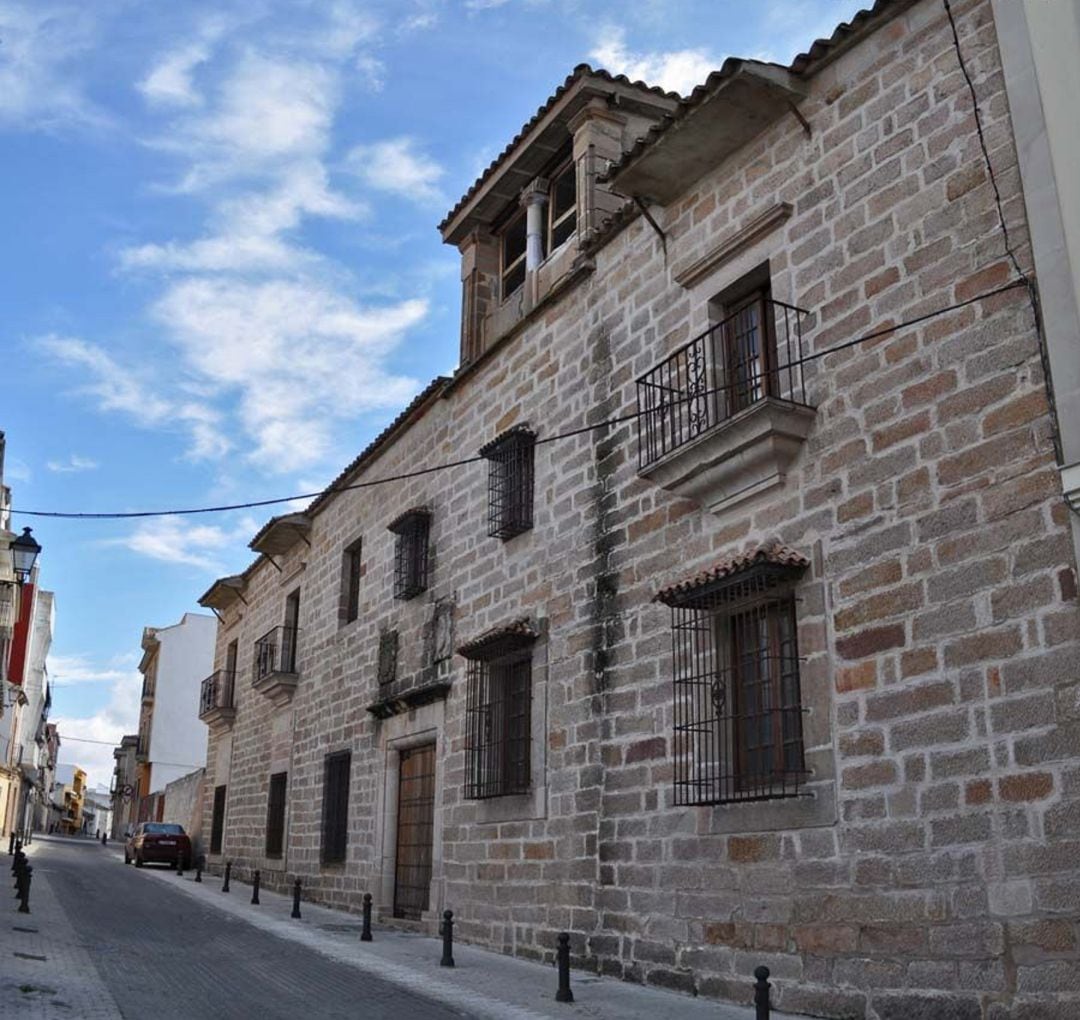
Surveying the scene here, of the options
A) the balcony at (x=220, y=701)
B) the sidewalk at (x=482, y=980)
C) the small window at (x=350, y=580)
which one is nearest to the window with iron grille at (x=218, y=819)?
the balcony at (x=220, y=701)

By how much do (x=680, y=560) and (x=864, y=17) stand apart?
3.98 metres

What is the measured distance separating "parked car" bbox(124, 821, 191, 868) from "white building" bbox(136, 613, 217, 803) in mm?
20441

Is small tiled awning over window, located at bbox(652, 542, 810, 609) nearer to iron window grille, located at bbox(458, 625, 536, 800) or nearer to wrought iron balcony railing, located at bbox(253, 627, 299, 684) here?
iron window grille, located at bbox(458, 625, 536, 800)

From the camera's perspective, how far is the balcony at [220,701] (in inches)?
893

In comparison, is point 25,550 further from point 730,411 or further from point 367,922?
point 730,411

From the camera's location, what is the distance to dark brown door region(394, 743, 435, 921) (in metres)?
12.7

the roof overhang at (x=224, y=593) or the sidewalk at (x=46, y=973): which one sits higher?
the roof overhang at (x=224, y=593)

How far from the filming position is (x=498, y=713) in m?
11.3

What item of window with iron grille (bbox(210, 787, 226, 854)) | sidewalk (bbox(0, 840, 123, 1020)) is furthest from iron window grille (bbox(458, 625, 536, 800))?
window with iron grille (bbox(210, 787, 226, 854))

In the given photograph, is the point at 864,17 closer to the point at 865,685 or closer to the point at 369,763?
the point at 865,685

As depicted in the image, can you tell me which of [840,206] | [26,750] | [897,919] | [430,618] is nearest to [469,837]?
[430,618]

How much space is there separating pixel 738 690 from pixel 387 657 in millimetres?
7103

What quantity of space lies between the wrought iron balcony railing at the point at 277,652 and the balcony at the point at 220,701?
10.0ft

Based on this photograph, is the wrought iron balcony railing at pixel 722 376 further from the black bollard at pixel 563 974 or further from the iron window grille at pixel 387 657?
the iron window grille at pixel 387 657
